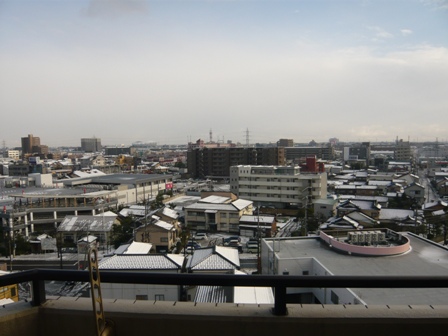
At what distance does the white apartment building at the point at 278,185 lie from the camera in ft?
33.9

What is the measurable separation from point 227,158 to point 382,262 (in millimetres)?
14750

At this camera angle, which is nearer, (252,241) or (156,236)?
(156,236)

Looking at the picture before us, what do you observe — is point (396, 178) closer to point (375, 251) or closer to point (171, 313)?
point (375, 251)

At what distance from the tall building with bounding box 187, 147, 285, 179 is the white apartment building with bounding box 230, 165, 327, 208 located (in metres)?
6.63

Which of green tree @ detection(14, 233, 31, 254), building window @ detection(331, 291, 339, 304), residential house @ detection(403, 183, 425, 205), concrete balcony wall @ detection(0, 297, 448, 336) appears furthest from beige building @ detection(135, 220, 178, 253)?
residential house @ detection(403, 183, 425, 205)

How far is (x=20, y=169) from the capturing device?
61.5 feet

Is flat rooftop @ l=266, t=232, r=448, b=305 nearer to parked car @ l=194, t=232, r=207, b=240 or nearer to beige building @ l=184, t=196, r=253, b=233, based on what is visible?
parked car @ l=194, t=232, r=207, b=240

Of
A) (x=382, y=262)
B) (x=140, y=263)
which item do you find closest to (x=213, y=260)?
(x=140, y=263)

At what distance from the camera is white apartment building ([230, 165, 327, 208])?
10320 millimetres

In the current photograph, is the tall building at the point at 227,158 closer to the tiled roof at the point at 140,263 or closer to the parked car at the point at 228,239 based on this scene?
the parked car at the point at 228,239

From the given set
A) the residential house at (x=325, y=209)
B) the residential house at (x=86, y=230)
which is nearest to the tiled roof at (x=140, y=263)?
the residential house at (x=86, y=230)

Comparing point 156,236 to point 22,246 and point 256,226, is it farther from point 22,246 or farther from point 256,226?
point 22,246

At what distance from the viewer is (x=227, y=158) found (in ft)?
59.6

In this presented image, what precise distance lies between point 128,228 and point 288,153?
83.4ft
